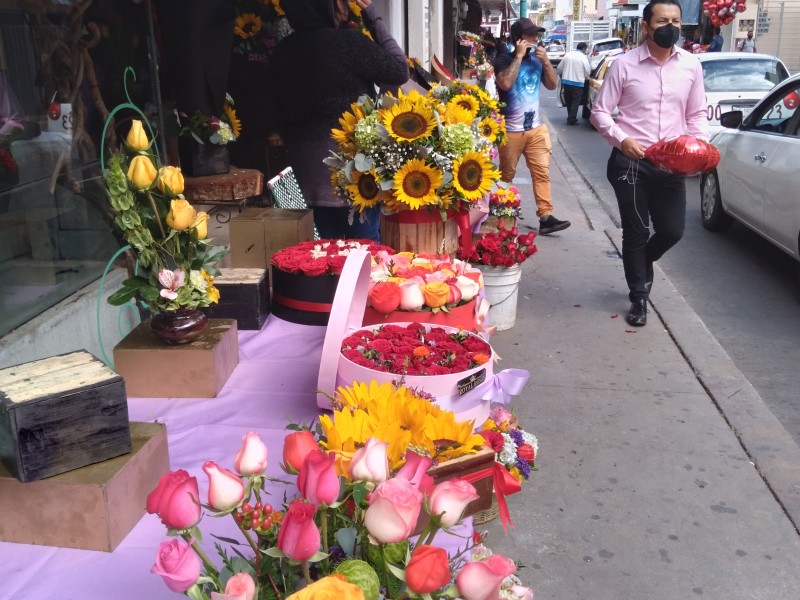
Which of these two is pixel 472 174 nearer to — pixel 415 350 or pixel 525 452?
pixel 525 452

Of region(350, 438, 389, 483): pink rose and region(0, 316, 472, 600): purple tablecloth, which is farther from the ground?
region(350, 438, 389, 483): pink rose

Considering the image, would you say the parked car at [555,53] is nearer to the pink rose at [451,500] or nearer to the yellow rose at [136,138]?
the yellow rose at [136,138]

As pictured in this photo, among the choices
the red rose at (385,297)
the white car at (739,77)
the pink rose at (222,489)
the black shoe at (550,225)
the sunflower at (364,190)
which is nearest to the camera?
the pink rose at (222,489)

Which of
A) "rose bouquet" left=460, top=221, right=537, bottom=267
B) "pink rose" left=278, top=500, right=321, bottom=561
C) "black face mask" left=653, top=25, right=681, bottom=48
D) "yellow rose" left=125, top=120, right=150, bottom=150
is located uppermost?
"black face mask" left=653, top=25, right=681, bottom=48

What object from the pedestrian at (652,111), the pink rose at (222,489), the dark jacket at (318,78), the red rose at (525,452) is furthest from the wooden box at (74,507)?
the pedestrian at (652,111)

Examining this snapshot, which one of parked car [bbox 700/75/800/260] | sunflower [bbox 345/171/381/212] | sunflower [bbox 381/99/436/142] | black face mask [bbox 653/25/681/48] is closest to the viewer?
sunflower [bbox 381/99/436/142]

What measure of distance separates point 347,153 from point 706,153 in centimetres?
182

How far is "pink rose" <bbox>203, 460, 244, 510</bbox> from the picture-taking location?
1.07m

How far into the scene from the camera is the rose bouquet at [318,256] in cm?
271

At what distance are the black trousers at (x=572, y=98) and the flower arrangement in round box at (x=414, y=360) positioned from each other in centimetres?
1667

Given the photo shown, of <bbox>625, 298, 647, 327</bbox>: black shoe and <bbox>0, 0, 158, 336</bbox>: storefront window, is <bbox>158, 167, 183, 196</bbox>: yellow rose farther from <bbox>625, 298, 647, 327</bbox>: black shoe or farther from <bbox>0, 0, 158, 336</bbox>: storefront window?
<bbox>625, 298, 647, 327</bbox>: black shoe

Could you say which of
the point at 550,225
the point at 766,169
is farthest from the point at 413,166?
the point at 550,225

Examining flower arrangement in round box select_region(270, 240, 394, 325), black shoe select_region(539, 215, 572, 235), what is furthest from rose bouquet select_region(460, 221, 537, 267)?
black shoe select_region(539, 215, 572, 235)

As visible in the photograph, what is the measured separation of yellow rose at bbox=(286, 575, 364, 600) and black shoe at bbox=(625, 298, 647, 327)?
4213 mm
